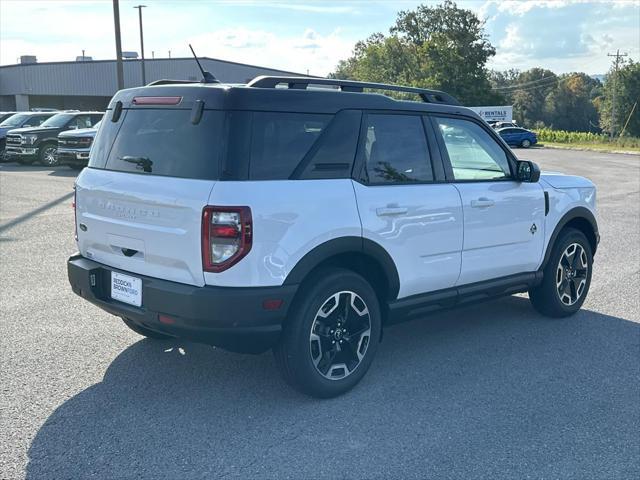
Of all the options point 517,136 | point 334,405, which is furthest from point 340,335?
point 517,136

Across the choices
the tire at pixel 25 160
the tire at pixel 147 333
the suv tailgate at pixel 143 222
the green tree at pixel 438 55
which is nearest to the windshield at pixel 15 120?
the tire at pixel 25 160

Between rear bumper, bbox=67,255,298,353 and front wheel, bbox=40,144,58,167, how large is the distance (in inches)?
757

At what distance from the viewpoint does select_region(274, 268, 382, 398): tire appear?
404 centimetres

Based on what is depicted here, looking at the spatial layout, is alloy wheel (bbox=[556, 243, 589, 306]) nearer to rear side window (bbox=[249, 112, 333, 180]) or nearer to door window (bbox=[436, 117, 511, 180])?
door window (bbox=[436, 117, 511, 180])

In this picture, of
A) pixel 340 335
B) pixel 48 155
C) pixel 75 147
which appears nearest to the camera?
pixel 340 335

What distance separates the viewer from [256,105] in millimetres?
3891

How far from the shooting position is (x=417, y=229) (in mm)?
4609

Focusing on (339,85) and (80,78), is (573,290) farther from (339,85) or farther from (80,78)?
(80,78)

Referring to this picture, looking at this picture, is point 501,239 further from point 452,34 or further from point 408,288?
point 452,34

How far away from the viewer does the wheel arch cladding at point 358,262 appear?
3.96 meters

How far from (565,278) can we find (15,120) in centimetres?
2248

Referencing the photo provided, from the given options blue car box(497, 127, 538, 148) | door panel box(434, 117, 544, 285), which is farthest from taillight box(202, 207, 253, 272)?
blue car box(497, 127, 538, 148)

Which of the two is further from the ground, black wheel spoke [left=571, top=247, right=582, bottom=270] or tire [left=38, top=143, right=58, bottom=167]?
black wheel spoke [left=571, top=247, right=582, bottom=270]

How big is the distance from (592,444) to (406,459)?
110 centimetres
